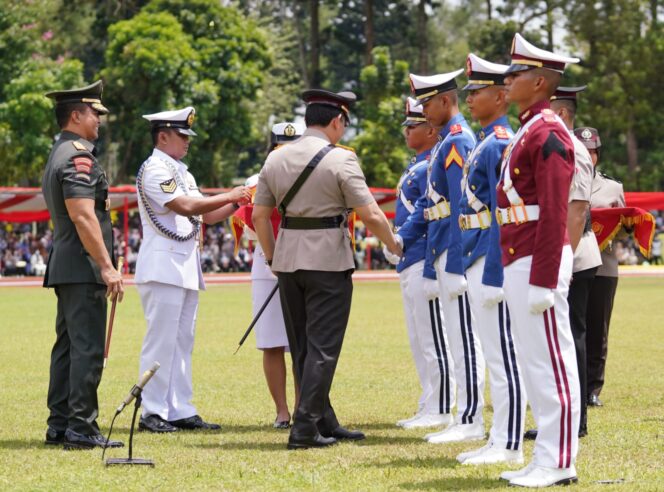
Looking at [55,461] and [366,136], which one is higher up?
[366,136]

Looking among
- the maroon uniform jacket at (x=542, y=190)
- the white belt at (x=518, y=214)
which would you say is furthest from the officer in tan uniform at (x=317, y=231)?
the maroon uniform jacket at (x=542, y=190)

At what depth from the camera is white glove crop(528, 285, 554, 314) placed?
5770 millimetres

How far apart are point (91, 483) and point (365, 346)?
883 cm

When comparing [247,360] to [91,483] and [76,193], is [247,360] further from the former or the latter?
[91,483]

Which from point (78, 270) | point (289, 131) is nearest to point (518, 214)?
point (289, 131)

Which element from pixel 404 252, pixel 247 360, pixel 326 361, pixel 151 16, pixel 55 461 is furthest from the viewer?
pixel 151 16

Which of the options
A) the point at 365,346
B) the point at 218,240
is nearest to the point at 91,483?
the point at 365,346

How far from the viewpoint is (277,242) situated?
297 inches

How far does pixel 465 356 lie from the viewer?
7.77 metres

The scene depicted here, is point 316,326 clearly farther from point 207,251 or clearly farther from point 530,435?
point 207,251

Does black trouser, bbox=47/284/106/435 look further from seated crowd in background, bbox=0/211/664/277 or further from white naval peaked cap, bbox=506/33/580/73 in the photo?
seated crowd in background, bbox=0/211/664/277

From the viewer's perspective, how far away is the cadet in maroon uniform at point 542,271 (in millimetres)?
5797

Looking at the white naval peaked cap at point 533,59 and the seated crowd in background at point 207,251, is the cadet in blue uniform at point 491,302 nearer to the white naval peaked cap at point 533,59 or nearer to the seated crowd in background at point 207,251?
the white naval peaked cap at point 533,59

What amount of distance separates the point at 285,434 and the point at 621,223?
339 cm
